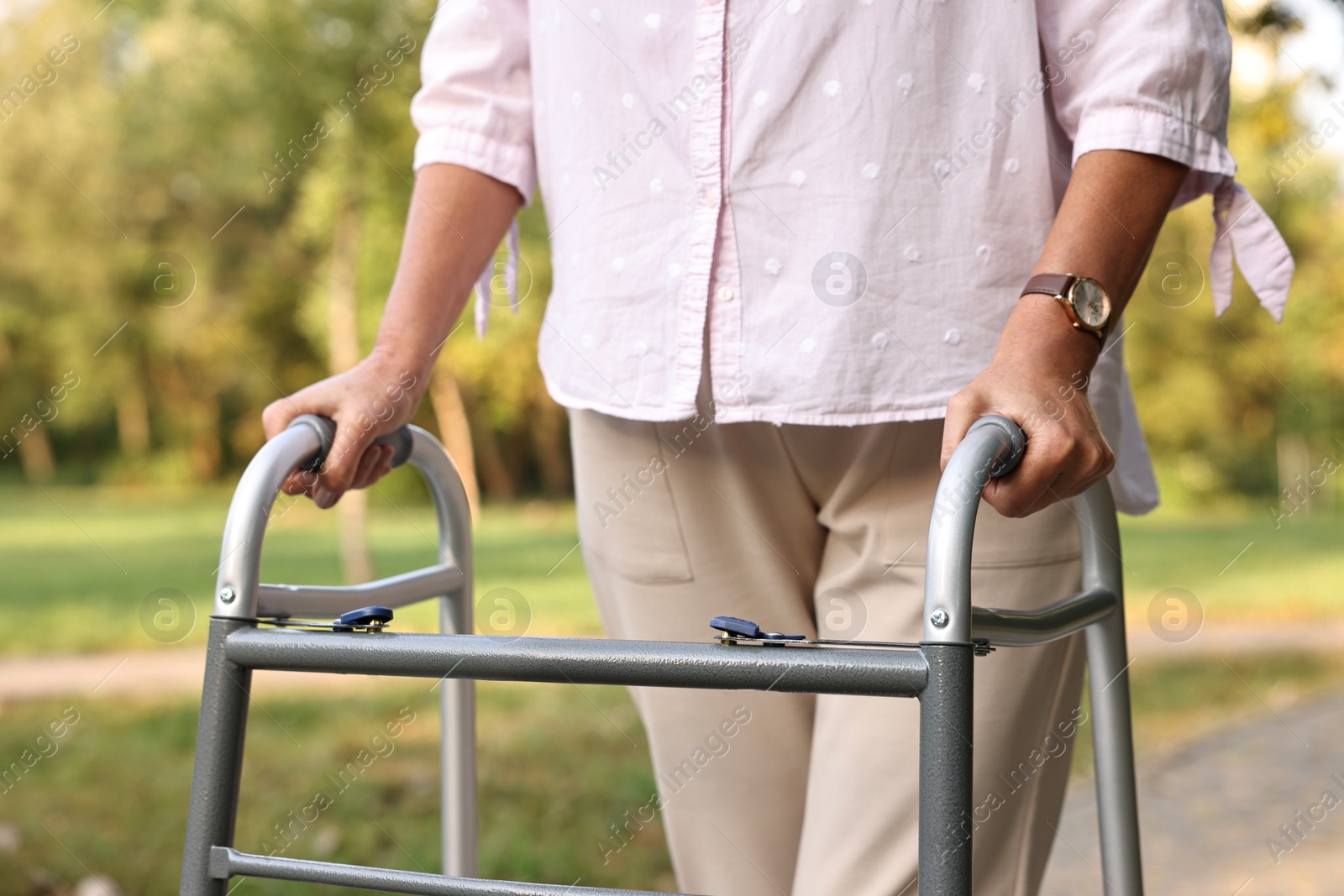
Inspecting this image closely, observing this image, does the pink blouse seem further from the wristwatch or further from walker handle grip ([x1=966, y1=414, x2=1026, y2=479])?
walker handle grip ([x1=966, y1=414, x2=1026, y2=479])

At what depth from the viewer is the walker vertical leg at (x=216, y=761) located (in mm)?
924

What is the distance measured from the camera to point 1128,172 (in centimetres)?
104

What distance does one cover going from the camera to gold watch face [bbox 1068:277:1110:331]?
977 millimetres

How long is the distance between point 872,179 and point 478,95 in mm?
498

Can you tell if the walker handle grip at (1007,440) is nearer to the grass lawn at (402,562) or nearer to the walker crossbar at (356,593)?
the walker crossbar at (356,593)

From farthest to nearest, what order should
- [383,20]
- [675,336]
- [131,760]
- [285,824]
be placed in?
1. [383,20]
2. [131,760]
3. [285,824]
4. [675,336]

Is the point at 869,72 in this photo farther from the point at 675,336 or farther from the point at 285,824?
the point at 285,824

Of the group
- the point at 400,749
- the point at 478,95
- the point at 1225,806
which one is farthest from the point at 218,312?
the point at 478,95

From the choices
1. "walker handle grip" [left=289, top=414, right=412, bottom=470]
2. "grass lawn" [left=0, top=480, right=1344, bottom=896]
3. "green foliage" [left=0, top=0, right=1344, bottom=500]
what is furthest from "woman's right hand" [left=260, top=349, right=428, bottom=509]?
"green foliage" [left=0, top=0, right=1344, bottom=500]

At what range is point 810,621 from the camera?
1298mm

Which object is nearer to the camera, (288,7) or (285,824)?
(285,824)

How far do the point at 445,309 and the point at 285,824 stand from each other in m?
2.74

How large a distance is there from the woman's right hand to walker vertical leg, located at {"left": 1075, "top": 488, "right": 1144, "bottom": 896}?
0.67 metres

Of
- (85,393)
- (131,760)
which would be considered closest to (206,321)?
(85,393)
